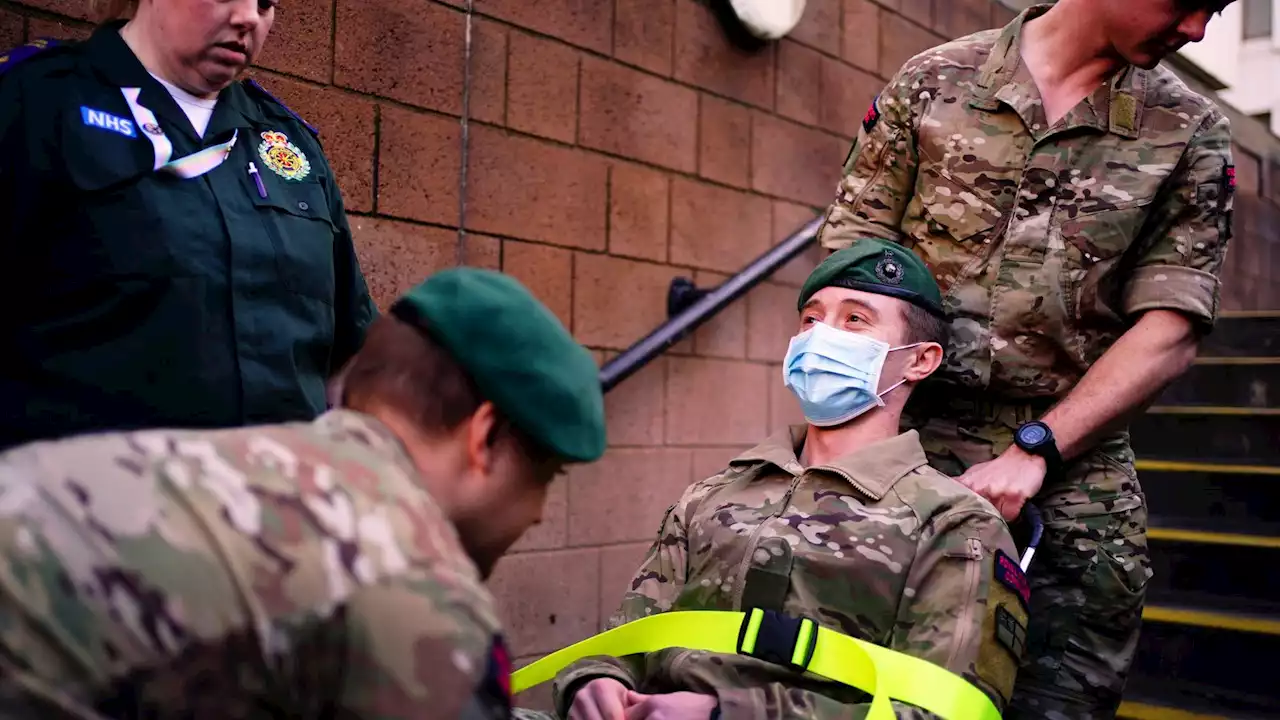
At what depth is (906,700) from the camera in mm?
1566

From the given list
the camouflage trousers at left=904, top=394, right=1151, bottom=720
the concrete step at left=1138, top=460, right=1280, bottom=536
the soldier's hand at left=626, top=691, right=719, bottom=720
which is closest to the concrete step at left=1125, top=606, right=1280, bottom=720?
the concrete step at left=1138, top=460, right=1280, bottom=536

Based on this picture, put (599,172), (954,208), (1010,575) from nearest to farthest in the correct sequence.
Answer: (1010,575), (954,208), (599,172)

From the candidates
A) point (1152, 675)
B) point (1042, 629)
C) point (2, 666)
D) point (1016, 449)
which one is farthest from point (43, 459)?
point (1152, 675)

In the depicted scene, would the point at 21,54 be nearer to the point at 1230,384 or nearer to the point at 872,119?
the point at 872,119

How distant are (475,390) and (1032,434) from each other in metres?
1.13

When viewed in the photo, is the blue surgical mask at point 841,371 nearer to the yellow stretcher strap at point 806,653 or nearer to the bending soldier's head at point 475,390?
the yellow stretcher strap at point 806,653

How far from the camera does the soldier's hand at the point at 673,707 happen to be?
5.28ft

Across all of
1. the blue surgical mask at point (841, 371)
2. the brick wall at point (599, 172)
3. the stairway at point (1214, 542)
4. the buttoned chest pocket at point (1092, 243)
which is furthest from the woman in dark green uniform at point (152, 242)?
the stairway at point (1214, 542)

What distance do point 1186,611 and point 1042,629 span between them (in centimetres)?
147

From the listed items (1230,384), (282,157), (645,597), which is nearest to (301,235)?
(282,157)

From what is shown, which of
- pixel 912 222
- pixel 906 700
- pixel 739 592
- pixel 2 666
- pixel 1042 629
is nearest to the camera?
pixel 2 666

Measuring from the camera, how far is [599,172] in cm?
321

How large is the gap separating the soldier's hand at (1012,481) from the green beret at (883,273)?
12.1 inches

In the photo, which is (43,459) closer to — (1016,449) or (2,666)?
(2,666)
